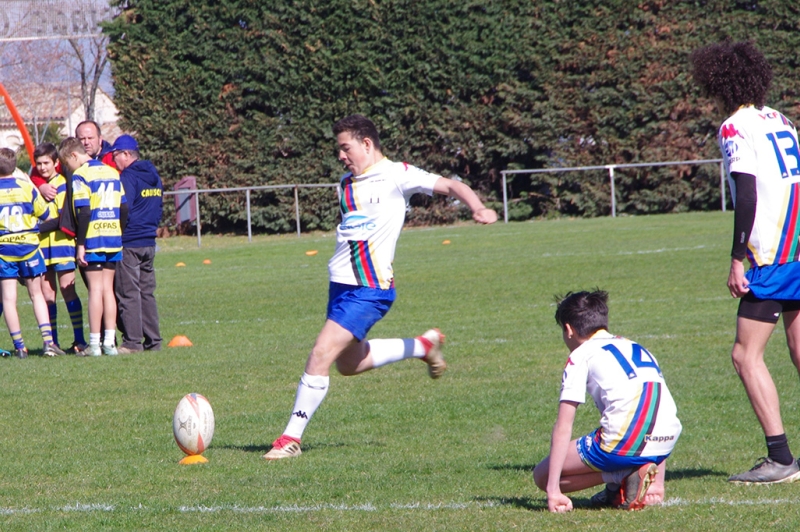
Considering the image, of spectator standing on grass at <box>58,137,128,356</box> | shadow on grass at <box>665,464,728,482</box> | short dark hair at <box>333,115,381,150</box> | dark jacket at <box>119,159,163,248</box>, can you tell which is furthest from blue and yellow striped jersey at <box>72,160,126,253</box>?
shadow on grass at <box>665,464,728,482</box>

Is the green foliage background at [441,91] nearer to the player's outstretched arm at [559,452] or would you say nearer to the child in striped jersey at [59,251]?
the child in striped jersey at [59,251]

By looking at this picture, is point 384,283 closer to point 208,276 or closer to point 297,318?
point 297,318

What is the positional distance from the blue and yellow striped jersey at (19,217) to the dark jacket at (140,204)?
866mm

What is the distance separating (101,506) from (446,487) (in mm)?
1601

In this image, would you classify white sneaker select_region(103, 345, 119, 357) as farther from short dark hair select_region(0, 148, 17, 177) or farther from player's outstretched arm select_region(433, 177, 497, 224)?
player's outstretched arm select_region(433, 177, 497, 224)

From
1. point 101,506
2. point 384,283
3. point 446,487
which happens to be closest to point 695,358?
point 384,283

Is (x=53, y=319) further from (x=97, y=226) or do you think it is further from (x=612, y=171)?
(x=612, y=171)

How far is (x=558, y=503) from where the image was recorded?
4426 millimetres

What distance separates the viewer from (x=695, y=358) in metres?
8.73

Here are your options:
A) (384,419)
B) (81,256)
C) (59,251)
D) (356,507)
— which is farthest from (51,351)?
(356,507)

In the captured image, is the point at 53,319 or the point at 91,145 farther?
the point at 53,319

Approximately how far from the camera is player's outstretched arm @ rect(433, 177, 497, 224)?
572cm

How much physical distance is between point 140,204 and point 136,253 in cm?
48

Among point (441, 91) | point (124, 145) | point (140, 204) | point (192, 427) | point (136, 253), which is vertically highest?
point (441, 91)
